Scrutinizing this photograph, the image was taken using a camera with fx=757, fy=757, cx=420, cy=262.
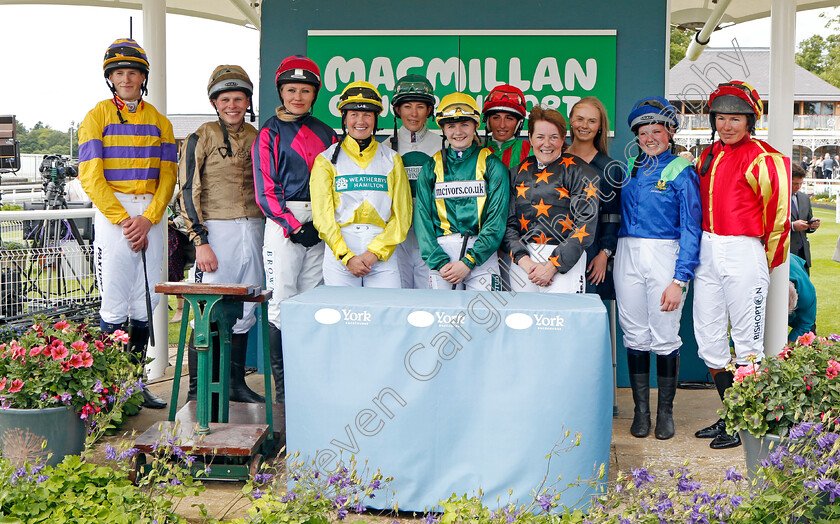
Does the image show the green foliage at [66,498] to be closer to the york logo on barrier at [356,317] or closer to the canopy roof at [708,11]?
the york logo on barrier at [356,317]

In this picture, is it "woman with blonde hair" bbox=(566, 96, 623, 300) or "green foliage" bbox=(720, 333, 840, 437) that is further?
"woman with blonde hair" bbox=(566, 96, 623, 300)

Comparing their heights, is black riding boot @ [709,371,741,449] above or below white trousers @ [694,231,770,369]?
below

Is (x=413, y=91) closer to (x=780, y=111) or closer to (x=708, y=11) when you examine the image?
(x=780, y=111)

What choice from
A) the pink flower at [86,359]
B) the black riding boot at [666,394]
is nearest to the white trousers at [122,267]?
the pink flower at [86,359]

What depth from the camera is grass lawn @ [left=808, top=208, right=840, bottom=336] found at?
9.17 meters

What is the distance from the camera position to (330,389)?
3.25m

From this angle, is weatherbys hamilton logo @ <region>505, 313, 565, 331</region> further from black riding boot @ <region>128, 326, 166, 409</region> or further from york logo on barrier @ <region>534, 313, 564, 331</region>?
black riding boot @ <region>128, 326, 166, 409</region>

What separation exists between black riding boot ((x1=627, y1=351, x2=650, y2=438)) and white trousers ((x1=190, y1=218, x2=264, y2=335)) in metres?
2.31

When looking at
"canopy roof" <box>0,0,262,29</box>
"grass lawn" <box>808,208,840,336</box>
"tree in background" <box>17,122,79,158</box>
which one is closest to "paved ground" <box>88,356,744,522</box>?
"canopy roof" <box>0,0,262,29</box>

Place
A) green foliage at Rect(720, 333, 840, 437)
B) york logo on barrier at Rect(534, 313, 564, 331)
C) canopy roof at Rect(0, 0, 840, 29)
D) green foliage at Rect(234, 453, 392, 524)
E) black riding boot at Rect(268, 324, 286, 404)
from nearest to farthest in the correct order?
green foliage at Rect(234, 453, 392, 524) < green foliage at Rect(720, 333, 840, 437) < york logo on barrier at Rect(534, 313, 564, 331) < black riding boot at Rect(268, 324, 286, 404) < canopy roof at Rect(0, 0, 840, 29)

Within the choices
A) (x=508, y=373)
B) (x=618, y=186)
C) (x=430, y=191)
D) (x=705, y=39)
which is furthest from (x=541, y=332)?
(x=705, y=39)

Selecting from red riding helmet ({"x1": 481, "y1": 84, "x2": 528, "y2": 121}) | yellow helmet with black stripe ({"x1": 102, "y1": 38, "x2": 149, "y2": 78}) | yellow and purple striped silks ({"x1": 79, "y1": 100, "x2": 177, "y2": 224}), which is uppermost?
yellow helmet with black stripe ({"x1": 102, "y1": 38, "x2": 149, "y2": 78})

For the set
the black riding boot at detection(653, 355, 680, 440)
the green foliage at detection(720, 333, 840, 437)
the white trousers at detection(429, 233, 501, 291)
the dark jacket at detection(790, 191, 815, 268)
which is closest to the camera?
the green foliage at detection(720, 333, 840, 437)

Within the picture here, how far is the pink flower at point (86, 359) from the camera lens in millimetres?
3515
